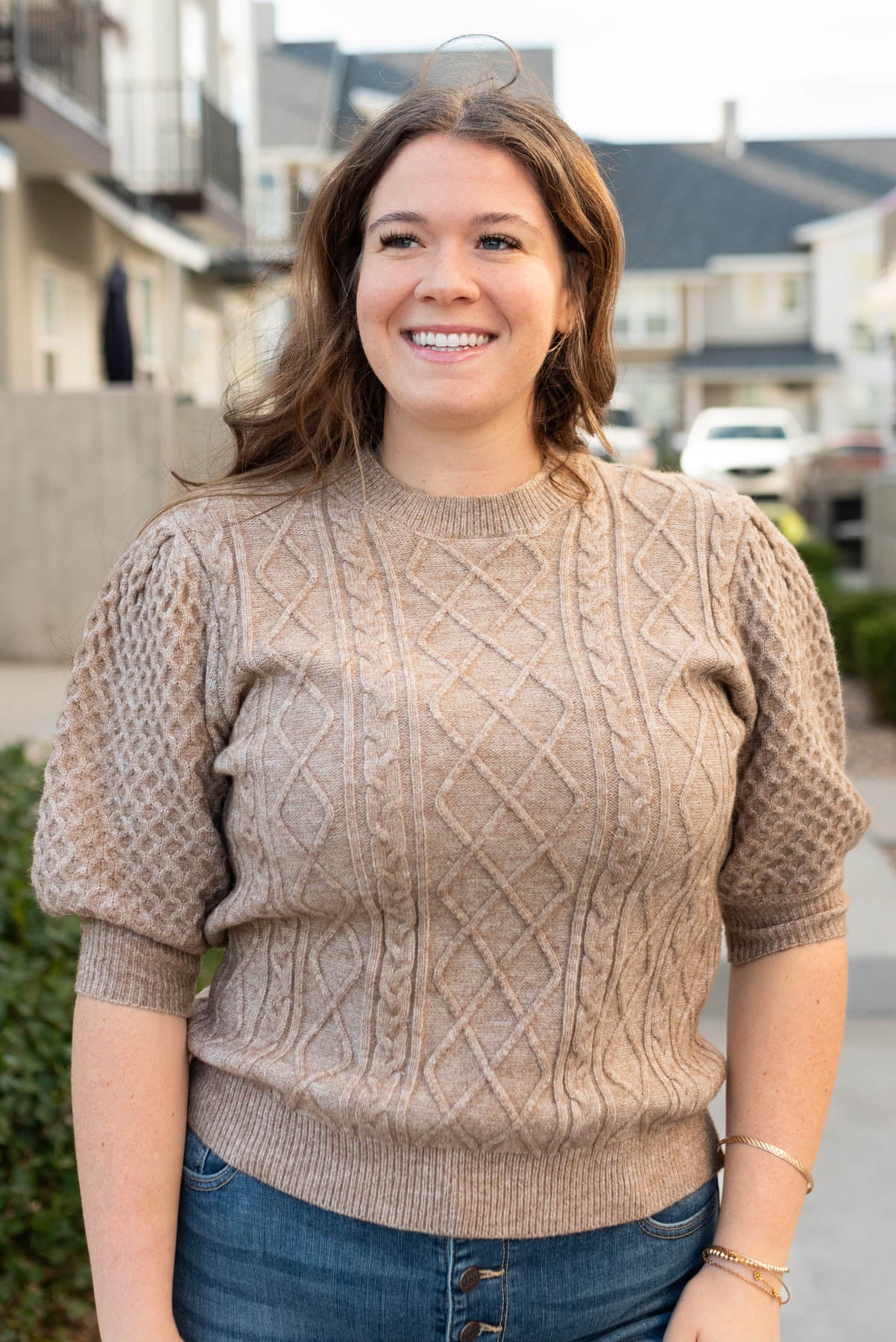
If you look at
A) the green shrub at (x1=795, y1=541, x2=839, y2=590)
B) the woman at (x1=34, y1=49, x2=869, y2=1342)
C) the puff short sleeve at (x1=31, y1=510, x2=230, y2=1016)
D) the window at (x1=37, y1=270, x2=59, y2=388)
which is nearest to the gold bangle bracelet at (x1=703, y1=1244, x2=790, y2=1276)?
the woman at (x1=34, y1=49, x2=869, y2=1342)

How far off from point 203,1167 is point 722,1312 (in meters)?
0.60

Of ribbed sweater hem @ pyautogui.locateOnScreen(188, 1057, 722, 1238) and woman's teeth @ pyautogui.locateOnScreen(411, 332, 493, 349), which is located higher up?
woman's teeth @ pyautogui.locateOnScreen(411, 332, 493, 349)

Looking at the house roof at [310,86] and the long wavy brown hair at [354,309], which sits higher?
the house roof at [310,86]

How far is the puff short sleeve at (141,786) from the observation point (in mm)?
1652

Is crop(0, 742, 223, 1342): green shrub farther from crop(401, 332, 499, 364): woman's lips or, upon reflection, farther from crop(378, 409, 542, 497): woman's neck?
crop(401, 332, 499, 364): woman's lips

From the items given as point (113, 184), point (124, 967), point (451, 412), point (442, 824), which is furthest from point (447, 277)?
point (113, 184)

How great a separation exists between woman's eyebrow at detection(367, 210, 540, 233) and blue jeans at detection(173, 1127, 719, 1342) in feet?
3.55

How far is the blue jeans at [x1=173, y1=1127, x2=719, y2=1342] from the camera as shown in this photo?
160 centimetres

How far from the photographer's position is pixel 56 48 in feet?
42.3

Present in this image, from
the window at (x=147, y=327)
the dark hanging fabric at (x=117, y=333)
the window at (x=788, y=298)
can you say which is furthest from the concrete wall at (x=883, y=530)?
the window at (x=788, y=298)

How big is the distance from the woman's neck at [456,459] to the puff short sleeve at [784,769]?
0.97 feet

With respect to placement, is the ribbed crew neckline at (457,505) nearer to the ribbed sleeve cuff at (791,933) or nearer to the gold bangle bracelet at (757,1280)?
the ribbed sleeve cuff at (791,933)

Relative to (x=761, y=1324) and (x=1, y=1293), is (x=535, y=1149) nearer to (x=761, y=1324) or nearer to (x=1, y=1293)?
(x=761, y=1324)

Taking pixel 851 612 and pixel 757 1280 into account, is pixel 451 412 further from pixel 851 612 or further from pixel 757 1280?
pixel 851 612
